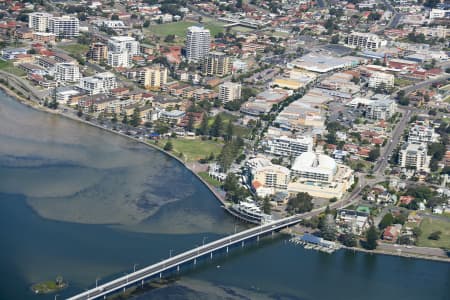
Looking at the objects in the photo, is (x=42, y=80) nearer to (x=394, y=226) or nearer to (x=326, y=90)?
(x=326, y=90)

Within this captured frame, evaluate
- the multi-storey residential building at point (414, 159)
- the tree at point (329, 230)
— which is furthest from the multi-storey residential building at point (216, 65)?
the tree at point (329, 230)

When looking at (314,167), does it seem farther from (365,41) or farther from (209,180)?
(365,41)

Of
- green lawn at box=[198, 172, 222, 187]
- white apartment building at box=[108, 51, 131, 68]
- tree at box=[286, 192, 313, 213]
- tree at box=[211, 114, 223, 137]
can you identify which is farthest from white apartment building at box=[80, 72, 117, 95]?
tree at box=[286, 192, 313, 213]

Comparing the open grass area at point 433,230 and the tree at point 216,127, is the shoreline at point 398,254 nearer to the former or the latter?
the open grass area at point 433,230

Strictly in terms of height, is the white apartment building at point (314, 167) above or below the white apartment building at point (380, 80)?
below

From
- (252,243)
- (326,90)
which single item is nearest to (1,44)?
(326,90)

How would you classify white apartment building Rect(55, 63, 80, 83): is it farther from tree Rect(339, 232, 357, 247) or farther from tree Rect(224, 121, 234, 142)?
tree Rect(339, 232, 357, 247)

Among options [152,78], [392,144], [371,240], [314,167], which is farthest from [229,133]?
[371,240]
